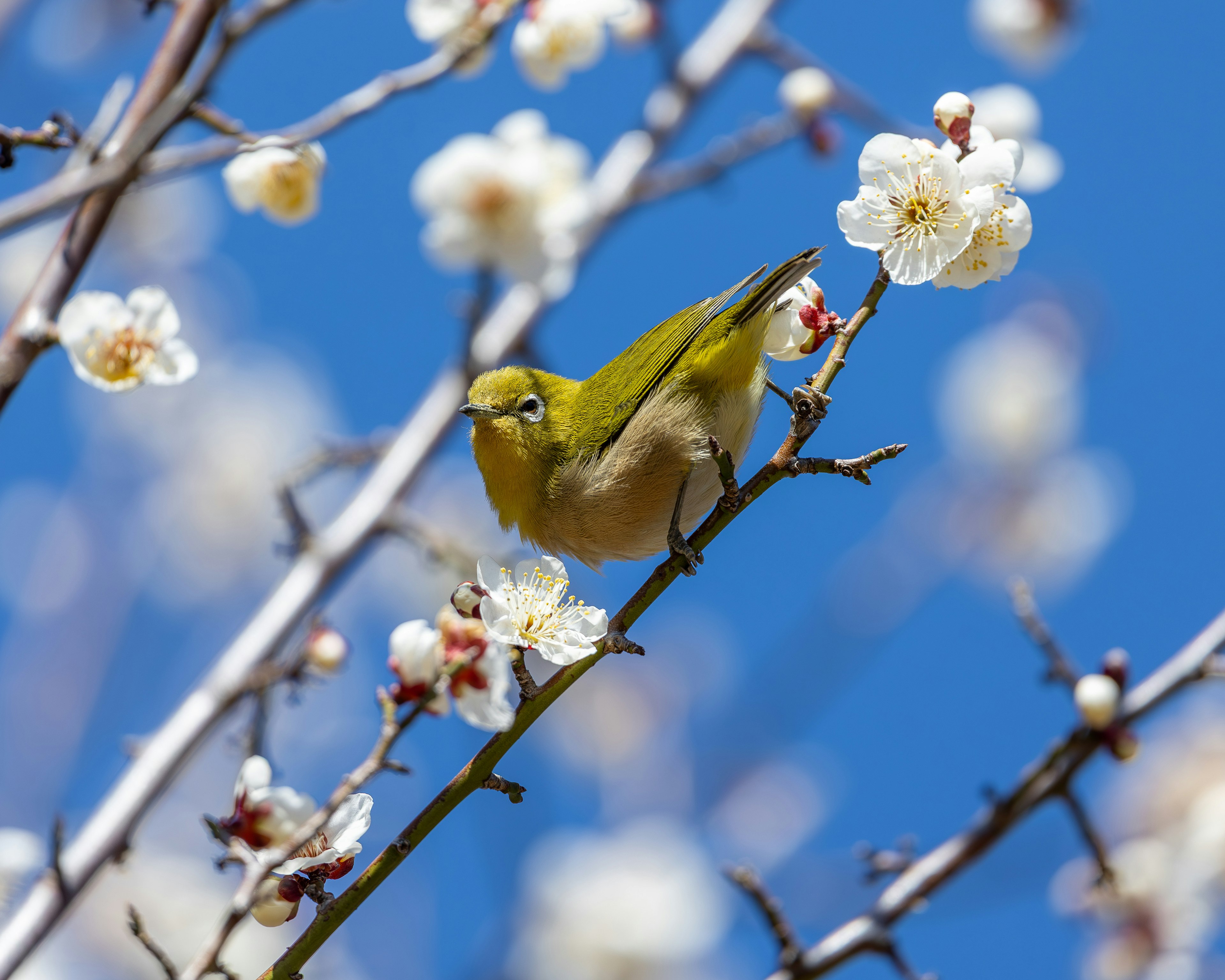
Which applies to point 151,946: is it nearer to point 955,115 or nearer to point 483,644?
point 483,644

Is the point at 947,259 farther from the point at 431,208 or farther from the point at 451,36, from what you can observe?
the point at 431,208

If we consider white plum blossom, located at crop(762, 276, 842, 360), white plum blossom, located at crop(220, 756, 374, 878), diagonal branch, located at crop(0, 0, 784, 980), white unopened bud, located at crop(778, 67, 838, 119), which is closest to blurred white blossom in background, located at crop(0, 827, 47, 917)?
diagonal branch, located at crop(0, 0, 784, 980)

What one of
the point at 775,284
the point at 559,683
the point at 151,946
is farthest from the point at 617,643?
the point at 775,284

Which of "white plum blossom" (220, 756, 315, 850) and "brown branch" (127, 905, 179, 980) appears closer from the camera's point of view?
"brown branch" (127, 905, 179, 980)

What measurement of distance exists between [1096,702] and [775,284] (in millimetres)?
1460

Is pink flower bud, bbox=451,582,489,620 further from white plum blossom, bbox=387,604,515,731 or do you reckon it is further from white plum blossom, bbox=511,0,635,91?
white plum blossom, bbox=511,0,635,91

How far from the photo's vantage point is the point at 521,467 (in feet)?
12.3

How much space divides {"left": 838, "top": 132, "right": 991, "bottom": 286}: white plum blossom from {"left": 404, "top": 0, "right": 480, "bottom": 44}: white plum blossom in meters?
2.42

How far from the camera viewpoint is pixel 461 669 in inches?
84.8

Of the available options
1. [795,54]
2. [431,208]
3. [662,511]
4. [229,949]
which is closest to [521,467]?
[662,511]

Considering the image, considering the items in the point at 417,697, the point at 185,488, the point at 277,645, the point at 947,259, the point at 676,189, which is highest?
the point at 185,488

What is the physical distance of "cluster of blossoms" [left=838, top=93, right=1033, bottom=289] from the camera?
7.84ft

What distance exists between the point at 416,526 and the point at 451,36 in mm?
1941

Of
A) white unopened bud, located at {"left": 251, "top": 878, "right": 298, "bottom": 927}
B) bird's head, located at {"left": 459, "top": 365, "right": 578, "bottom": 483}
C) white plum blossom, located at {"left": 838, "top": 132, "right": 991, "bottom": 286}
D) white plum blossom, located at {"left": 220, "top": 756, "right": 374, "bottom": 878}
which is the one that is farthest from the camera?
bird's head, located at {"left": 459, "top": 365, "right": 578, "bottom": 483}
